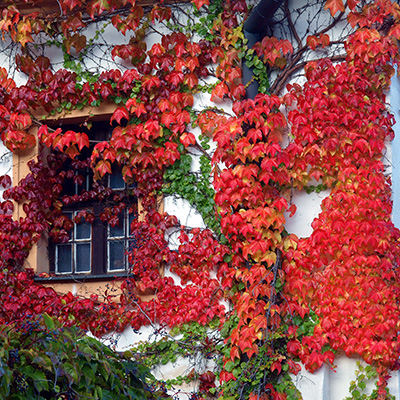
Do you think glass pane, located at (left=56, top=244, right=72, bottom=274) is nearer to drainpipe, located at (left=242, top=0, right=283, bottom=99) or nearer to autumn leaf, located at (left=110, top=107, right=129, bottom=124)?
autumn leaf, located at (left=110, top=107, right=129, bottom=124)

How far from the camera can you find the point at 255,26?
529cm

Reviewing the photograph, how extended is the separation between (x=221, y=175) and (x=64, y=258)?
73.0 inches

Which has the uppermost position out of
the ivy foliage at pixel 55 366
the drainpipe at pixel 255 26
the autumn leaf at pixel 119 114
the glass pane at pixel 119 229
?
the drainpipe at pixel 255 26

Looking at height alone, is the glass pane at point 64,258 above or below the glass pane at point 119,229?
below

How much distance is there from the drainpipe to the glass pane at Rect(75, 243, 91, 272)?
210 cm

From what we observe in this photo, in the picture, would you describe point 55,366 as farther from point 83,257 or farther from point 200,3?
point 200,3

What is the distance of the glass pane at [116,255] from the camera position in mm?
5785

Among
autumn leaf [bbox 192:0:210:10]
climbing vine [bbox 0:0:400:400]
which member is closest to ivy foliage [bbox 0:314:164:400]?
climbing vine [bbox 0:0:400:400]

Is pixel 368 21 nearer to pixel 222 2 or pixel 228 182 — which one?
pixel 222 2

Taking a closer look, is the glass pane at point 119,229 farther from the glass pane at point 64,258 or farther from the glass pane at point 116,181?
the glass pane at point 64,258

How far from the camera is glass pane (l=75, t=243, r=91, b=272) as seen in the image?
232 inches

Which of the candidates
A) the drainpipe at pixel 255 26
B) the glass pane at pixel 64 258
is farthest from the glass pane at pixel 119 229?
the drainpipe at pixel 255 26

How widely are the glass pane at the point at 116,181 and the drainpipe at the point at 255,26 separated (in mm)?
1459

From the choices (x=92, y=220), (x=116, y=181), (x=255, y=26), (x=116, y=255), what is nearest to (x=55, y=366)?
(x=116, y=255)
